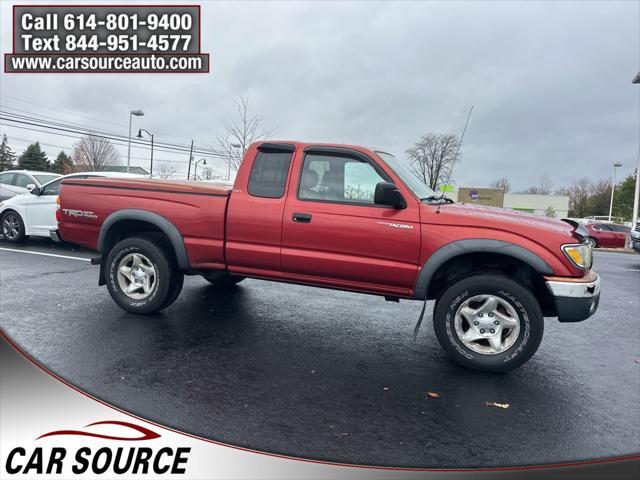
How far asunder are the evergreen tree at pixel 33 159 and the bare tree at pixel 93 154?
456cm

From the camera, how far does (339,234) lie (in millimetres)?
4152

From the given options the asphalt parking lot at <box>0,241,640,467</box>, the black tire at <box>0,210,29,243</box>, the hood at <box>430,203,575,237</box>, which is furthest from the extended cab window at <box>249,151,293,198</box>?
the black tire at <box>0,210,29,243</box>

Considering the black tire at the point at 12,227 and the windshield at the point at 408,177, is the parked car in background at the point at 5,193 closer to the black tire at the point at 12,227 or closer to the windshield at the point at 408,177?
the black tire at the point at 12,227

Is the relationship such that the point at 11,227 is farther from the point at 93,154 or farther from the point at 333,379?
the point at 93,154

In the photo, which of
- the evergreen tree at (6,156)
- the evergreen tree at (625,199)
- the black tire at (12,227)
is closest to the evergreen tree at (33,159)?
the evergreen tree at (6,156)

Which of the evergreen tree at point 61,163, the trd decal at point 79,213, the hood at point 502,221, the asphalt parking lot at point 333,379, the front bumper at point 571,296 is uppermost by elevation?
the evergreen tree at point 61,163

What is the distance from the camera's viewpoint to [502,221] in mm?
3826

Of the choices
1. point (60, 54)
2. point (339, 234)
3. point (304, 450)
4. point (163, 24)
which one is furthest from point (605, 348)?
point (60, 54)

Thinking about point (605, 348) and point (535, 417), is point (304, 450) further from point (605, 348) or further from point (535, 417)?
point (605, 348)

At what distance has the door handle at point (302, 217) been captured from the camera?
14.0 ft

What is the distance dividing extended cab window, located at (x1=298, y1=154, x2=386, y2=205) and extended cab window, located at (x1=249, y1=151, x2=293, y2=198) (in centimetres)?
21

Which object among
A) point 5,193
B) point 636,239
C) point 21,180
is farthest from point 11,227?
point 636,239

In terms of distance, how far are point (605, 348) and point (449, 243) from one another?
2.43 metres

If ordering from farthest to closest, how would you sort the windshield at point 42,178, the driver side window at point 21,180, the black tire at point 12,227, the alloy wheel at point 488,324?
1. the windshield at point 42,178
2. the driver side window at point 21,180
3. the black tire at point 12,227
4. the alloy wheel at point 488,324
